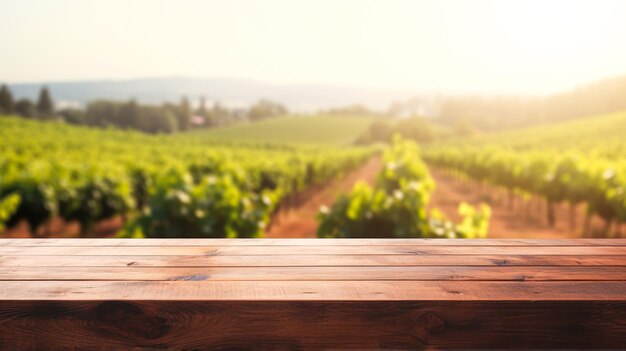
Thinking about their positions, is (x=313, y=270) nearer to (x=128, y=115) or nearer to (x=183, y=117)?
(x=128, y=115)

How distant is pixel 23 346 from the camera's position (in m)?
1.36

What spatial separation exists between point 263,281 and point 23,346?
63 centimetres

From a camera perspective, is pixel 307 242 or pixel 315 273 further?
pixel 307 242

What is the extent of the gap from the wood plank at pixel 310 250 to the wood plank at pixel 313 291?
380 mm

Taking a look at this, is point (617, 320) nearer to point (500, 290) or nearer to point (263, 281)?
point (500, 290)

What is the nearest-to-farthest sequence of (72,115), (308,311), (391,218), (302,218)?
(308,311)
(391,218)
(302,218)
(72,115)

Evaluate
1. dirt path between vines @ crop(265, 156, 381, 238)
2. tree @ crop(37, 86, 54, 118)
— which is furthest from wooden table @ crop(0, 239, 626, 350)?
tree @ crop(37, 86, 54, 118)

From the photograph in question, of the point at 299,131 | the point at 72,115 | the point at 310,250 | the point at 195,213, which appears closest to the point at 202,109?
the point at 299,131

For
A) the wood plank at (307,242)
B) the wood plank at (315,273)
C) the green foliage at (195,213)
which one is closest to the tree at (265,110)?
the green foliage at (195,213)

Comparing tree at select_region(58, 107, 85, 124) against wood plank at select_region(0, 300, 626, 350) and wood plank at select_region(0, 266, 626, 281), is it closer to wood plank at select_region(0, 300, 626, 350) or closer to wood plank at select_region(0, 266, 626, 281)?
wood plank at select_region(0, 266, 626, 281)

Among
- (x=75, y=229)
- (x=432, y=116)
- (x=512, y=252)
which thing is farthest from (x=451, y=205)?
(x=432, y=116)

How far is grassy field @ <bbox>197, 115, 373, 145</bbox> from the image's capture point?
8181cm

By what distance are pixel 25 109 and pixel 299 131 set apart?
40.5 meters

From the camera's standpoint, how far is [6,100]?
68250mm
